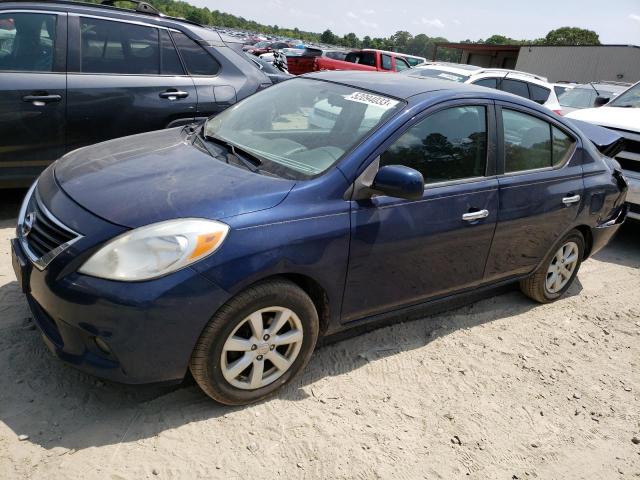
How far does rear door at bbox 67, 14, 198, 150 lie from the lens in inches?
186

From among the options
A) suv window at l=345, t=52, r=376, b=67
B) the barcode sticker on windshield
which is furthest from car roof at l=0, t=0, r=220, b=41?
suv window at l=345, t=52, r=376, b=67

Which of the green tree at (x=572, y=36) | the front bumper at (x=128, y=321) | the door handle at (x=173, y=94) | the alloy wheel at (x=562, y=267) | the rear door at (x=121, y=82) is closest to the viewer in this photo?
the front bumper at (x=128, y=321)

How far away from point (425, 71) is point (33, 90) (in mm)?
8077

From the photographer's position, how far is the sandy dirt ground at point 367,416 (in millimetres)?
2457

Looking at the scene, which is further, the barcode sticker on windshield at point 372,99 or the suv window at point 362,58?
the suv window at point 362,58

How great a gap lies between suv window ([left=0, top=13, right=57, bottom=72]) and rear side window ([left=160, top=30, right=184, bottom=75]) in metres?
0.94

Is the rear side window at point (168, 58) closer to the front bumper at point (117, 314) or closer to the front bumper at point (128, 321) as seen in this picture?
the front bumper at point (117, 314)

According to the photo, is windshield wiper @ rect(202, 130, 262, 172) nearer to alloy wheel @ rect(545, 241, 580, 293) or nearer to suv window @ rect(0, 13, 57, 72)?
suv window @ rect(0, 13, 57, 72)

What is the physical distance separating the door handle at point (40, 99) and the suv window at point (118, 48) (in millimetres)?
370

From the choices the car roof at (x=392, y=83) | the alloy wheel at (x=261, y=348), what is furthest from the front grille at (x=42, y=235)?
the car roof at (x=392, y=83)

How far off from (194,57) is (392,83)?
102 inches

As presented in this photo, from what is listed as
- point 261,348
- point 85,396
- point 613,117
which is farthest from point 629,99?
point 85,396

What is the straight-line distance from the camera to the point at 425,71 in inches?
429

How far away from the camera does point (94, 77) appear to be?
15.7 feet
